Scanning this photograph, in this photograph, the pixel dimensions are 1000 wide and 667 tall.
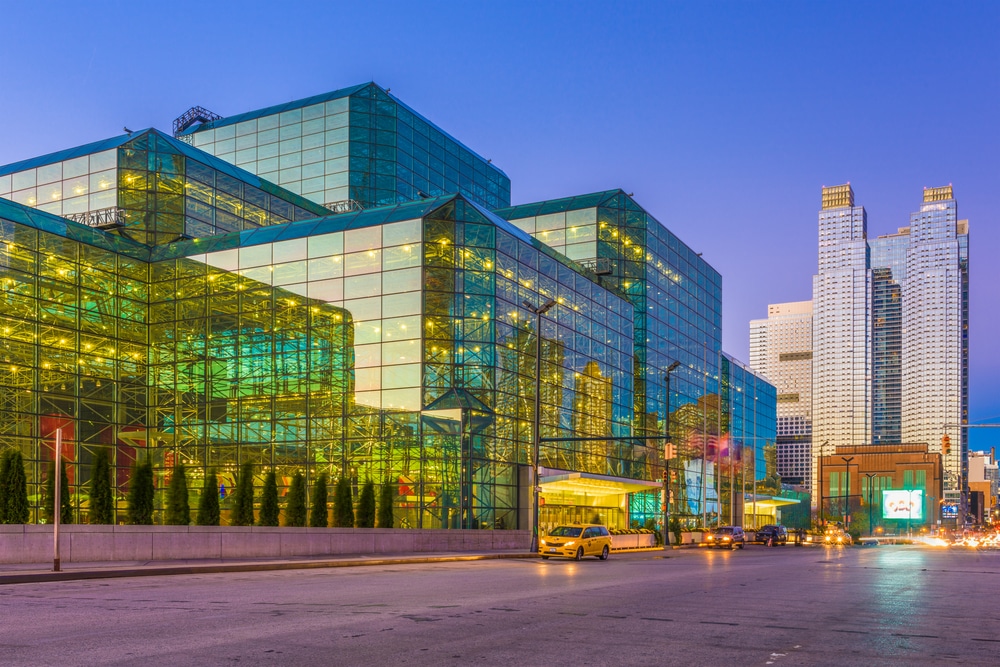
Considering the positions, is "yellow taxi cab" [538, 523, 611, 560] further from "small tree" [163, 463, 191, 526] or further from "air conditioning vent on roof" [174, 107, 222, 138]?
"air conditioning vent on roof" [174, 107, 222, 138]

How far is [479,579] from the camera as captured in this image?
25.4m

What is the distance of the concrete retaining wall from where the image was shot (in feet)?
90.1

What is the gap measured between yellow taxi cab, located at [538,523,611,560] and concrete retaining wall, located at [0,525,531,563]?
6.08 metres

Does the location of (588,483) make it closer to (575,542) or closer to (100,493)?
(575,542)

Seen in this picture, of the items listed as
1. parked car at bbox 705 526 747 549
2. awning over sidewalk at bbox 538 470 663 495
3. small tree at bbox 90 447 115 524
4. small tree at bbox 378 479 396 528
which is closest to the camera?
small tree at bbox 90 447 115 524

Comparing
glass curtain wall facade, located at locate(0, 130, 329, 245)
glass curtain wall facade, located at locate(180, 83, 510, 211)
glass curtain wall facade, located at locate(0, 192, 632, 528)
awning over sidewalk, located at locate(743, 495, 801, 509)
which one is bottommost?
awning over sidewalk, located at locate(743, 495, 801, 509)

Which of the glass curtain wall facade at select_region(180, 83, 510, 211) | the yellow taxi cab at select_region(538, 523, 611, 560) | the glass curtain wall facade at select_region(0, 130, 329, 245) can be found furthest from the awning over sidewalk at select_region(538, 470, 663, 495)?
the glass curtain wall facade at select_region(0, 130, 329, 245)

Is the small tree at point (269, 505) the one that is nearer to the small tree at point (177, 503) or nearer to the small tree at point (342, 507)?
the small tree at point (342, 507)

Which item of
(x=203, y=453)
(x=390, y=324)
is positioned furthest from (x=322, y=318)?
(x=203, y=453)

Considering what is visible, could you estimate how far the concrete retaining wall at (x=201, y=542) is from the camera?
2745 centimetres

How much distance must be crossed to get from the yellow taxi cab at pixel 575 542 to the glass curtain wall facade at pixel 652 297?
33.9 metres

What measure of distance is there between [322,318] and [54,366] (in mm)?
14111

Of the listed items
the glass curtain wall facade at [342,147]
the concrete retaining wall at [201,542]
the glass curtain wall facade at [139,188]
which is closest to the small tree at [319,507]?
the concrete retaining wall at [201,542]

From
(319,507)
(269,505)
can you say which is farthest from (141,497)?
(319,507)
